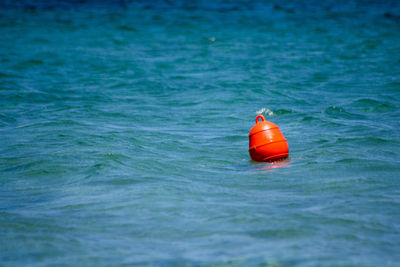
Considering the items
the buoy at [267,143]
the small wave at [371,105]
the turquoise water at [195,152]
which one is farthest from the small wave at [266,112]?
the buoy at [267,143]

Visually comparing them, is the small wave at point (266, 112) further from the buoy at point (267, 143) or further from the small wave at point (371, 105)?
the buoy at point (267, 143)

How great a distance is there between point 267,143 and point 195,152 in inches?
62.2

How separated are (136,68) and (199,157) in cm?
1016

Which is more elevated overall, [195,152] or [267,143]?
[267,143]

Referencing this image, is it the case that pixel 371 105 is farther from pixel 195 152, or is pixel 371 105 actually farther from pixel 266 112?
pixel 195 152

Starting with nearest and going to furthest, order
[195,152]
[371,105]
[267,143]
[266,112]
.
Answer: [267,143], [195,152], [266,112], [371,105]

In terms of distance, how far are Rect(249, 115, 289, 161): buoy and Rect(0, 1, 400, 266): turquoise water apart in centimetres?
17

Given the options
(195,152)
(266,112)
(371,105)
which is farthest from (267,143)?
(371,105)

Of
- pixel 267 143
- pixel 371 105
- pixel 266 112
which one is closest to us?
pixel 267 143

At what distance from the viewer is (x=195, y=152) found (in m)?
8.48

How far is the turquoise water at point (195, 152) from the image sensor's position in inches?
185

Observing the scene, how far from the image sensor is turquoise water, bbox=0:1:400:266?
185 inches

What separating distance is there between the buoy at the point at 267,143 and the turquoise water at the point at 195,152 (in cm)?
17

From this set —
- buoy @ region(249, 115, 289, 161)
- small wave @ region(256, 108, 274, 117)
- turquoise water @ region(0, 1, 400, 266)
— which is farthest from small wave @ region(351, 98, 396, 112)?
buoy @ region(249, 115, 289, 161)
